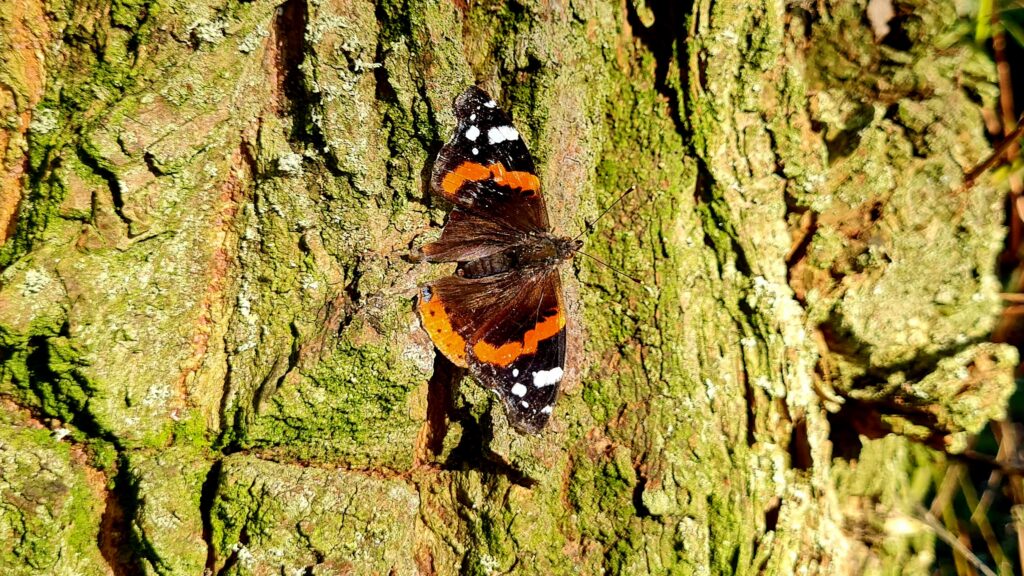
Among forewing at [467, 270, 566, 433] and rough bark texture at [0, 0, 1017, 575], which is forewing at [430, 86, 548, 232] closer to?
rough bark texture at [0, 0, 1017, 575]

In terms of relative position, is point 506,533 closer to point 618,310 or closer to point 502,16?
point 618,310

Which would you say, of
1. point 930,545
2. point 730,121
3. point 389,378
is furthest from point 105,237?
point 930,545

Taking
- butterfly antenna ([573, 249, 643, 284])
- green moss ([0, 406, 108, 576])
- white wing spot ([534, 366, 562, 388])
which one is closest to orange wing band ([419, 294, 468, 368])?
white wing spot ([534, 366, 562, 388])

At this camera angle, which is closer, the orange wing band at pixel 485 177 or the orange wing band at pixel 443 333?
the orange wing band at pixel 443 333

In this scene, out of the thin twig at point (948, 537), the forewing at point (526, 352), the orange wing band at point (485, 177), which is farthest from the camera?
the thin twig at point (948, 537)

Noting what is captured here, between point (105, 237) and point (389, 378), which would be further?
point (389, 378)

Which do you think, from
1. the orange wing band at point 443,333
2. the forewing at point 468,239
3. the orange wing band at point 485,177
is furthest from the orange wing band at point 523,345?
the orange wing band at point 485,177

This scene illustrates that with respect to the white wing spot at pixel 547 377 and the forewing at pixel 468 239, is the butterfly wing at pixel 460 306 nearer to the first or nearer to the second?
the forewing at pixel 468 239
